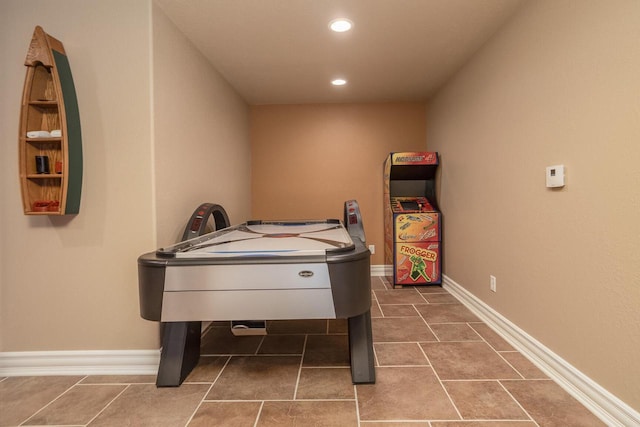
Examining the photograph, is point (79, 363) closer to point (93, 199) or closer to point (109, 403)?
point (109, 403)

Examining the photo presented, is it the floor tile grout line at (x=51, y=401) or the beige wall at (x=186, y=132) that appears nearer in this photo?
the floor tile grout line at (x=51, y=401)

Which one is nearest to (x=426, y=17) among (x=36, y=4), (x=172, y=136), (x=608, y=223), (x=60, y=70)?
(x=608, y=223)

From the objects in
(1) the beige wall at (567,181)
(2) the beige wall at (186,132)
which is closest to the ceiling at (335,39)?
(2) the beige wall at (186,132)

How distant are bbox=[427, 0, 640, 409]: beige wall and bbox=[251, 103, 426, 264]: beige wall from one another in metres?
1.61

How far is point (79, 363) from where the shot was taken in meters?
2.00

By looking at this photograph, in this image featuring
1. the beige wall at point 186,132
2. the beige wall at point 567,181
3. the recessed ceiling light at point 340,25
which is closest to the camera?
the beige wall at point 567,181

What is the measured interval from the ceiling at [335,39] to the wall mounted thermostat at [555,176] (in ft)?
3.98

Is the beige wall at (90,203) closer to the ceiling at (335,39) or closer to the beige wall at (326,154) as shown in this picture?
the ceiling at (335,39)

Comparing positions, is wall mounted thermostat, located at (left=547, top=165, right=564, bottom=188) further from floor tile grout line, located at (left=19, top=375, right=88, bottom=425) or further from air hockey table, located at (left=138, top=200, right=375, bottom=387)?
floor tile grout line, located at (left=19, top=375, right=88, bottom=425)

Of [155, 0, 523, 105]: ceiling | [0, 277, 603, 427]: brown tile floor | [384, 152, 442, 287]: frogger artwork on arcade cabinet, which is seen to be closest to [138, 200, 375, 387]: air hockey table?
[0, 277, 603, 427]: brown tile floor

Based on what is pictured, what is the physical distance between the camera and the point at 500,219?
8.18ft

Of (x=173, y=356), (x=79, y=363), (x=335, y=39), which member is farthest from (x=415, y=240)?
(x=79, y=363)

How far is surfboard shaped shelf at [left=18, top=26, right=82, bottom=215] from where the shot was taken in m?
1.78

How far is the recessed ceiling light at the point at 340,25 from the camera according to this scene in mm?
2348
